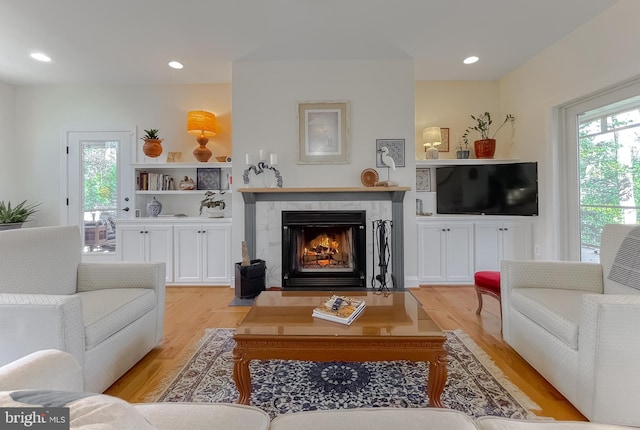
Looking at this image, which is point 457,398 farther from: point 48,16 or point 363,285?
point 48,16

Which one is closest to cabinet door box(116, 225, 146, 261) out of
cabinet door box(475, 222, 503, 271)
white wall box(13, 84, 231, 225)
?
white wall box(13, 84, 231, 225)

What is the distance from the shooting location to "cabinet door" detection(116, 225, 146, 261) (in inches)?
156

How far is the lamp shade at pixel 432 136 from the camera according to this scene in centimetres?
417

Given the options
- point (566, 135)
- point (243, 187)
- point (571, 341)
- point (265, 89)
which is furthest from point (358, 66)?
point (571, 341)

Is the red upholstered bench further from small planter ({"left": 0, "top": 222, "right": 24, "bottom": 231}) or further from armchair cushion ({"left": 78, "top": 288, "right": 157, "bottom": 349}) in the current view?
small planter ({"left": 0, "top": 222, "right": 24, "bottom": 231})

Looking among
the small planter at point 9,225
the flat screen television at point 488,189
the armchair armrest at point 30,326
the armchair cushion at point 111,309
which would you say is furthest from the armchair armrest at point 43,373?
the small planter at point 9,225

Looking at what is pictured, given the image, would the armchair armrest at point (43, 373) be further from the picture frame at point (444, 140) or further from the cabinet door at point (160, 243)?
the picture frame at point (444, 140)

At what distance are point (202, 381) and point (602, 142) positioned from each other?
13.1 ft

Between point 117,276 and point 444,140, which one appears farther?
point 444,140

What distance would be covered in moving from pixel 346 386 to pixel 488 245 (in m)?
2.95

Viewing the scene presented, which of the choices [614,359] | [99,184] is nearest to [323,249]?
[614,359]

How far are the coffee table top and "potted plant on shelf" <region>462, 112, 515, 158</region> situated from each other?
2770mm

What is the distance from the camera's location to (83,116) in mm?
4438

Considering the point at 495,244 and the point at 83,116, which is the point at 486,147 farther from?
the point at 83,116
